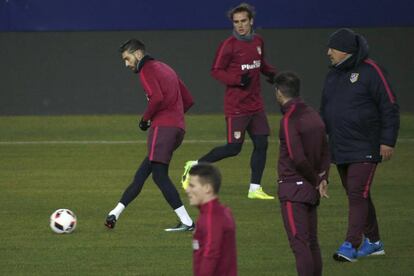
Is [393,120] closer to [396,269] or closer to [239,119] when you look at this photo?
[396,269]

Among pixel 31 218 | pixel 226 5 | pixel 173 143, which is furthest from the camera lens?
pixel 226 5

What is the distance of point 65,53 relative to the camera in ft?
85.9

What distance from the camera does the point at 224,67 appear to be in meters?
14.9

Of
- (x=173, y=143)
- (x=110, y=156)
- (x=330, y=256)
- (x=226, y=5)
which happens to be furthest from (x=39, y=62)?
(x=330, y=256)

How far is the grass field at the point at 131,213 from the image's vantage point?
35.5ft

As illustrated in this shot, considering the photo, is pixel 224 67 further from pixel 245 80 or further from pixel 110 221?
pixel 110 221

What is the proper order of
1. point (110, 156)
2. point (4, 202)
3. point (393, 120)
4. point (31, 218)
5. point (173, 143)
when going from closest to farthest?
1. point (393, 120)
2. point (173, 143)
3. point (31, 218)
4. point (4, 202)
5. point (110, 156)

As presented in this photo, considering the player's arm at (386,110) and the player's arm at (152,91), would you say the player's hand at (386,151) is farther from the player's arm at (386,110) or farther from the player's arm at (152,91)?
the player's arm at (152,91)

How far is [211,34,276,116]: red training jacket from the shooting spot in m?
14.8

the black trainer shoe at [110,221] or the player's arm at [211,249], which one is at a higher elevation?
the black trainer shoe at [110,221]

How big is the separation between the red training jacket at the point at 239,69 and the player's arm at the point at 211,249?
305 inches

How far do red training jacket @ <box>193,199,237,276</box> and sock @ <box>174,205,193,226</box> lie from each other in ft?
16.9

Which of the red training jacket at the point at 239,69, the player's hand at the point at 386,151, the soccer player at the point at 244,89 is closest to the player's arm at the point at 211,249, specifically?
the player's hand at the point at 386,151

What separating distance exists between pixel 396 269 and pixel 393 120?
4.42 ft
